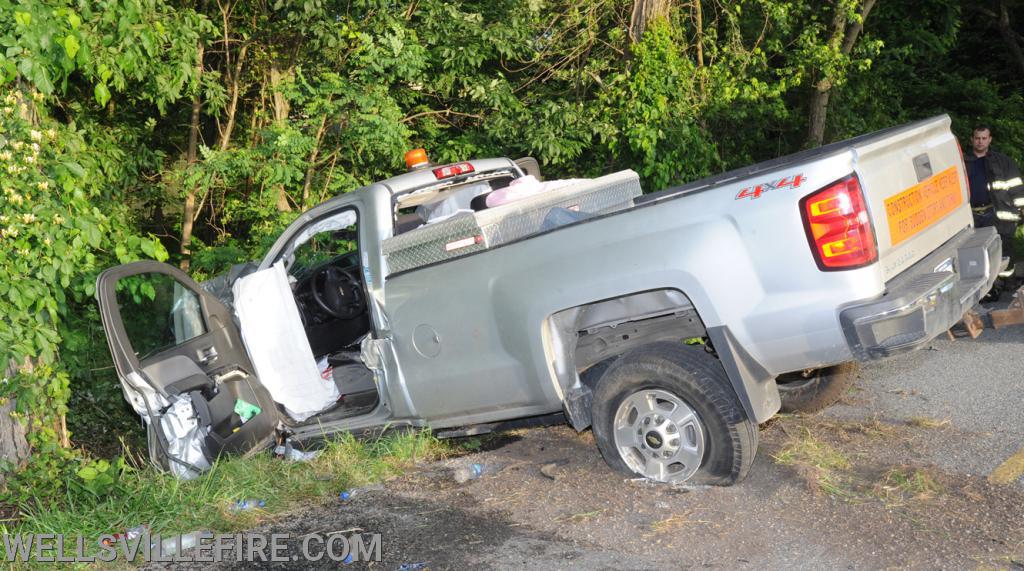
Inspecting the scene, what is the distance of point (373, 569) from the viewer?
14.0 feet

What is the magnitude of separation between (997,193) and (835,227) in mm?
5672

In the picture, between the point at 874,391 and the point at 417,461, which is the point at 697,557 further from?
the point at 874,391

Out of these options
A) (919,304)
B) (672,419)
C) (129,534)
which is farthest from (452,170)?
(919,304)

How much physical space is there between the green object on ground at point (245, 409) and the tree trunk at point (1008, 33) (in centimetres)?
1674

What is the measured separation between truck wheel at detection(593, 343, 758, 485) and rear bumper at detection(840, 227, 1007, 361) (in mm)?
714

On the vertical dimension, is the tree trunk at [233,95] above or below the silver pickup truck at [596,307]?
above

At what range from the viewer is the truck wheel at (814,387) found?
582cm

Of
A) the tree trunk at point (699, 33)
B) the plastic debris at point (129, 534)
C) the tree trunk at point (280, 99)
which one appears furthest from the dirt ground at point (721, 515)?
the tree trunk at point (699, 33)

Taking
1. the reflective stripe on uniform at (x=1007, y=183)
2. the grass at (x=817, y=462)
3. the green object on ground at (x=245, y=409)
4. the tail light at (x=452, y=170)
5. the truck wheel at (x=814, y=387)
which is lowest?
the grass at (x=817, y=462)

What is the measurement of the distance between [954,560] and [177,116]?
10.9 meters

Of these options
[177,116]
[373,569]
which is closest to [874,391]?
[373,569]

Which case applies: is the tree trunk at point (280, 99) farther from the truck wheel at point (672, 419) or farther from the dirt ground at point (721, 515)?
the truck wheel at point (672, 419)

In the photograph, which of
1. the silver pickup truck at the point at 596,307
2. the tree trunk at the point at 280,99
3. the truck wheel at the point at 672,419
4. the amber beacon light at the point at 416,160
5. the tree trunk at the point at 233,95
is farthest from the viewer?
the tree trunk at the point at 233,95

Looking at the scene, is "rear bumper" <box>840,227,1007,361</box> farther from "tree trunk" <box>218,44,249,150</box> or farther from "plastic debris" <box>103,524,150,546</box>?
"tree trunk" <box>218,44,249,150</box>
